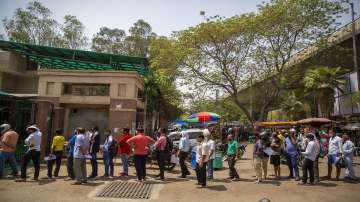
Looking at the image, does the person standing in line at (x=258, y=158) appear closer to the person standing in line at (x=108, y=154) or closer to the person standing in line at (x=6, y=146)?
the person standing in line at (x=108, y=154)

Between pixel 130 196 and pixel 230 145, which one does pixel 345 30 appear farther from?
pixel 130 196

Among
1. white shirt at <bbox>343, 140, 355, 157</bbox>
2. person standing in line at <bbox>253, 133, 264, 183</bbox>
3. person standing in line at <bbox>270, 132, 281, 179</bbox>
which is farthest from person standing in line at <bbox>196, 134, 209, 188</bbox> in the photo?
white shirt at <bbox>343, 140, 355, 157</bbox>

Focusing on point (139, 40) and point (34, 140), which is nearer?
point (34, 140)

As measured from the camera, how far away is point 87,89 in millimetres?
19250

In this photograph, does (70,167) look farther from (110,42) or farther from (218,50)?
(110,42)

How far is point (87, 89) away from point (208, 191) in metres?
13.7

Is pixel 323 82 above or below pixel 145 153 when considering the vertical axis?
above

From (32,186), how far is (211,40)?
18542 millimetres

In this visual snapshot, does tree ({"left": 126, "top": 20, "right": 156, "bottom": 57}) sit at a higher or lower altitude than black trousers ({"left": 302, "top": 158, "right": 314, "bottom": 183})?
higher

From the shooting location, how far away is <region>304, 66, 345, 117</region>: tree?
76.5 feet

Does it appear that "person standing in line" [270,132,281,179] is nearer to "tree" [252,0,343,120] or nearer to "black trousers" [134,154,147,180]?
"black trousers" [134,154,147,180]

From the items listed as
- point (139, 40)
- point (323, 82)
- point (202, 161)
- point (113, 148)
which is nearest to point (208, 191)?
point (202, 161)

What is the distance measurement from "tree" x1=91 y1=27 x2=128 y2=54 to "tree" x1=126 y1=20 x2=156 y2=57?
102 centimetres

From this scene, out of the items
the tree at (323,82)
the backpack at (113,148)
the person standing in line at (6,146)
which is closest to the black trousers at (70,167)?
the backpack at (113,148)
